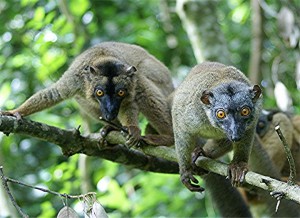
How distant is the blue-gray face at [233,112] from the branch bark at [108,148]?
1.09ft

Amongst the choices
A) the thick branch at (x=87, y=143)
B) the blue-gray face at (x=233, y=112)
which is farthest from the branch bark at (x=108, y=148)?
the blue-gray face at (x=233, y=112)

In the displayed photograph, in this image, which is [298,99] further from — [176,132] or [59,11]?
[176,132]

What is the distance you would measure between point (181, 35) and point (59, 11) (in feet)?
8.74

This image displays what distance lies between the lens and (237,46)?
39.3 feet

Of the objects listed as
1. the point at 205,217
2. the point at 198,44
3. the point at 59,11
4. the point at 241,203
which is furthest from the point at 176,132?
the point at 59,11

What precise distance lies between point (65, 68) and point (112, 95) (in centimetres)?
299

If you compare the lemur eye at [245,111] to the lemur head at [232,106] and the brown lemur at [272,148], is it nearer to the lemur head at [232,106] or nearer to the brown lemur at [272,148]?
the lemur head at [232,106]

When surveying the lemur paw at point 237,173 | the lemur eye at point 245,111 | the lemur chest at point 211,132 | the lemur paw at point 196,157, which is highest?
the lemur chest at point 211,132

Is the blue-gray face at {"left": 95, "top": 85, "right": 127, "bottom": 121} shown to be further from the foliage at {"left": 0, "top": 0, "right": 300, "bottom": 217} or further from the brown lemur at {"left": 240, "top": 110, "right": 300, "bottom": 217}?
the foliage at {"left": 0, "top": 0, "right": 300, "bottom": 217}

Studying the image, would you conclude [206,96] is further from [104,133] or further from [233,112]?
[104,133]

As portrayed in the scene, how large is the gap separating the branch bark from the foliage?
70.4 inches

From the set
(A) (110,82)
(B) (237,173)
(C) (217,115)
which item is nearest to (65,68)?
(A) (110,82)

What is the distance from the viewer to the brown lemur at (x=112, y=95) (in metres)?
6.23

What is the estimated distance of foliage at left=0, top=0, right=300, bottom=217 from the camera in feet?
28.4
